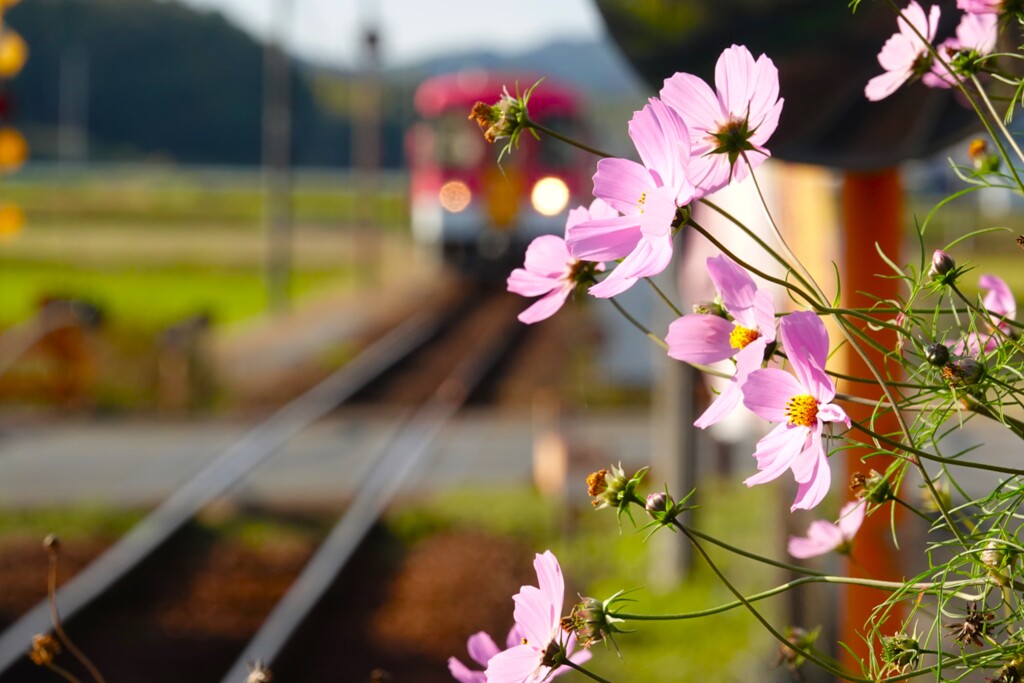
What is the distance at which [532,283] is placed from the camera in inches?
37.0

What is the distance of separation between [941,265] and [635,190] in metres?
0.21

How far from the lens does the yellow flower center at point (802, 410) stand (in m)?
0.77

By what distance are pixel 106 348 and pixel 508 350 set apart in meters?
4.80

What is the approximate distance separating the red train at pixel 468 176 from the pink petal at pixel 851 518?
57.7ft

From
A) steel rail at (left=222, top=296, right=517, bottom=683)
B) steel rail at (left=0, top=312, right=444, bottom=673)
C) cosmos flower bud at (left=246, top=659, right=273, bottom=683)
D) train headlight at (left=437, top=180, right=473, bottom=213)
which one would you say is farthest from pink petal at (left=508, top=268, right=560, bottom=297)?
train headlight at (left=437, top=180, right=473, bottom=213)

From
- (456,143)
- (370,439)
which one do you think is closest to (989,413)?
(370,439)

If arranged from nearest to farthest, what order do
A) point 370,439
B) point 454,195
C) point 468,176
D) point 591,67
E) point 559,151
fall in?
point 370,439
point 591,67
point 559,151
point 468,176
point 454,195

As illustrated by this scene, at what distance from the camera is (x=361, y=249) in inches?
867

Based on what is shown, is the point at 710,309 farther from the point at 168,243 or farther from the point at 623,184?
the point at 168,243

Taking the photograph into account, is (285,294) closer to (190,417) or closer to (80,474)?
(190,417)

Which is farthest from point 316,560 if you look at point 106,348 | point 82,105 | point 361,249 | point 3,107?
point 82,105

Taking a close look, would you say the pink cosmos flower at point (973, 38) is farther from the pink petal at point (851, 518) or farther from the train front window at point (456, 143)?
the train front window at point (456, 143)

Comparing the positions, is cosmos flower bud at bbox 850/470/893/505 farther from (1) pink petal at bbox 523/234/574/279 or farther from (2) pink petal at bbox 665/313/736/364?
(1) pink petal at bbox 523/234/574/279

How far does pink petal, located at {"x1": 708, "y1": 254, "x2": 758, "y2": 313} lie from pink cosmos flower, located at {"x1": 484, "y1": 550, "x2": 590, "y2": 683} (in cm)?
19
